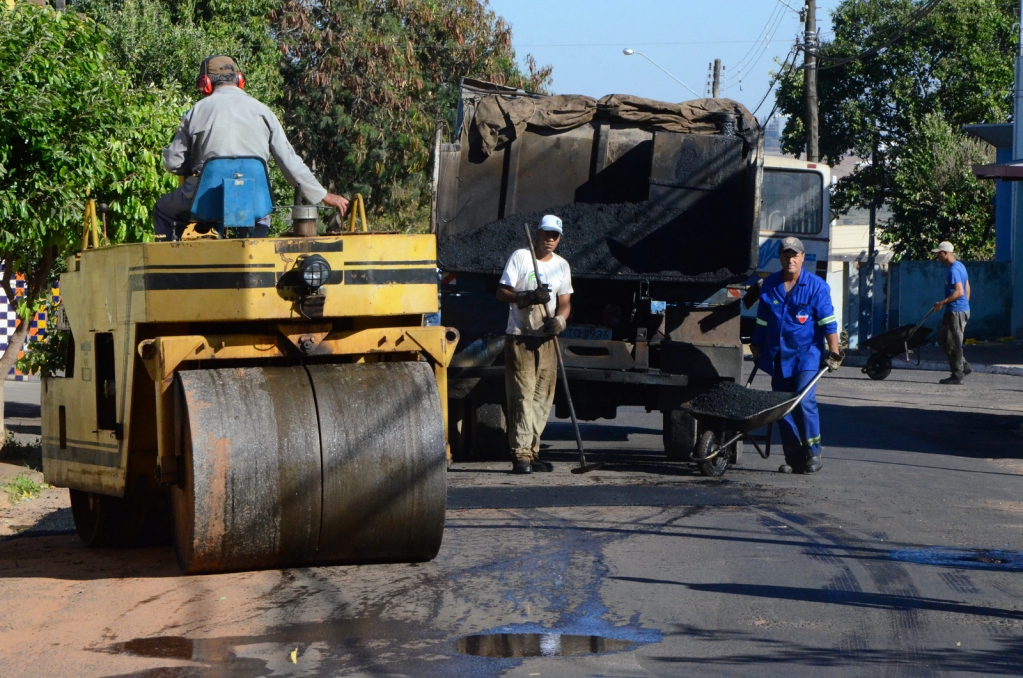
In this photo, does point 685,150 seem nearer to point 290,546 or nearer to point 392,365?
point 392,365

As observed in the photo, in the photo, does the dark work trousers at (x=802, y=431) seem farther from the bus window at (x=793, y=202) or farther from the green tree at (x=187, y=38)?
the bus window at (x=793, y=202)

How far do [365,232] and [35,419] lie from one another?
32.4 feet

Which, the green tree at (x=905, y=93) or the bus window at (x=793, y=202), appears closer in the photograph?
the bus window at (x=793, y=202)

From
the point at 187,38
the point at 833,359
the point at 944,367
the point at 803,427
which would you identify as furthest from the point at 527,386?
the point at 944,367

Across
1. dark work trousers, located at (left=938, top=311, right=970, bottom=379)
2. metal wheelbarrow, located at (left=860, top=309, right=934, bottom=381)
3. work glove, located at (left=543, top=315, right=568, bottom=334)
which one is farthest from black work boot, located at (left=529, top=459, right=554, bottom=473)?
dark work trousers, located at (left=938, top=311, right=970, bottom=379)

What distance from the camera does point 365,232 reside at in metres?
6.32

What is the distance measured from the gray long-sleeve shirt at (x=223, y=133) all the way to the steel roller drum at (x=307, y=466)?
1232 millimetres

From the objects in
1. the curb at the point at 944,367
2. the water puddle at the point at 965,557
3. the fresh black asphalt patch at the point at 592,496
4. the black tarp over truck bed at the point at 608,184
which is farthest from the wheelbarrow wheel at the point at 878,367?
the water puddle at the point at 965,557

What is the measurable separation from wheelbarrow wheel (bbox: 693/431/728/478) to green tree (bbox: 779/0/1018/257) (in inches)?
981

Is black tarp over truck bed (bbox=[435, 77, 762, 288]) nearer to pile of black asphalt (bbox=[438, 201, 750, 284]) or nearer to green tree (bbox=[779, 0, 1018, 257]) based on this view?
pile of black asphalt (bbox=[438, 201, 750, 284])

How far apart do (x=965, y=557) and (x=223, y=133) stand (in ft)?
13.8

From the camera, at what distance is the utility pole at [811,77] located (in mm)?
28938

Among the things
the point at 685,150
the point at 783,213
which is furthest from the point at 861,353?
the point at 685,150

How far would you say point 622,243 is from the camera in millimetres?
10430
